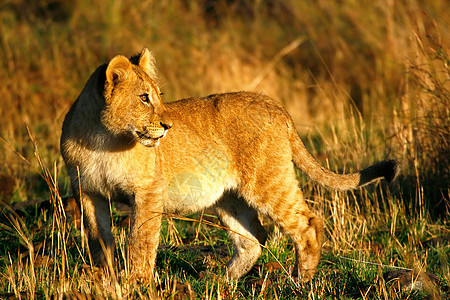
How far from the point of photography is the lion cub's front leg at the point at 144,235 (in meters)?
4.86

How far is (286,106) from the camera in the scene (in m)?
12.6

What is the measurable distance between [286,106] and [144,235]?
26.4 feet

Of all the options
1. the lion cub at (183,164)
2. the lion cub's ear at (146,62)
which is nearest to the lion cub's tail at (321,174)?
the lion cub at (183,164)

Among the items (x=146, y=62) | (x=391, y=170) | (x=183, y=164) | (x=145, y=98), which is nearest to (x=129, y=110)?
(x=145, y=98)

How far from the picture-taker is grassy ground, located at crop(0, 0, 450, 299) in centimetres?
489

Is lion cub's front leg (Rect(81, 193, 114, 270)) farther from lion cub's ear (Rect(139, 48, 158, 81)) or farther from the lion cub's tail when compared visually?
the lion cub's tail

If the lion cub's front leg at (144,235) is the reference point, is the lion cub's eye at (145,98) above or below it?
above

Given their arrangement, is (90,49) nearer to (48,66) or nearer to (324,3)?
(48,66)

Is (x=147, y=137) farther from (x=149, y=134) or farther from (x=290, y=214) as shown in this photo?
(x=290, y=214)

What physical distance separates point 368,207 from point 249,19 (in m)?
10.6

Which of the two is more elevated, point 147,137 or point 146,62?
point 146,62

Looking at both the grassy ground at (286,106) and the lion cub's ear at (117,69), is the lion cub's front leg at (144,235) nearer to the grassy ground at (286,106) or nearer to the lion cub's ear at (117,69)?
the grassy ground at (286,106)

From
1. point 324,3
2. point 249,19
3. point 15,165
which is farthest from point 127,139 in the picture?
point 249,19

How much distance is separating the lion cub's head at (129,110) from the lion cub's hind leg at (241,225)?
1.18 meters
